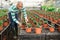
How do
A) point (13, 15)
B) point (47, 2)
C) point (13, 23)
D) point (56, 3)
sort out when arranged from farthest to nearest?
point (47, 2), point (56, 3), point (13, 23), point (13, 15)

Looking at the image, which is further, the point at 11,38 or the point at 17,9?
the point at 11,38

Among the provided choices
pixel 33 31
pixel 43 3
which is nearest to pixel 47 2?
pixel 43 3

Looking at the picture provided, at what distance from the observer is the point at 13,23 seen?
571 cm

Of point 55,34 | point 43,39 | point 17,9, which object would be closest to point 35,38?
point 43,39

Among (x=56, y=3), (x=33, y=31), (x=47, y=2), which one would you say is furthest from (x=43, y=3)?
(x=33, y=31)

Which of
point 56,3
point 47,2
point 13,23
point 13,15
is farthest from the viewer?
point 47,2

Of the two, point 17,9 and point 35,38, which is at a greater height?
point 17,9

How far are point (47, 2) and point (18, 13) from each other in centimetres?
945

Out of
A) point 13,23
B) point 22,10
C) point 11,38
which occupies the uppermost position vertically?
point 22,10

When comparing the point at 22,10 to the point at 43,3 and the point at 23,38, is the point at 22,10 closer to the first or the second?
the point at 23,38

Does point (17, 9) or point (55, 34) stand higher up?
point (17, 9)

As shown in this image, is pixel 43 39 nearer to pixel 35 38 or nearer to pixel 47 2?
pixel 35 38

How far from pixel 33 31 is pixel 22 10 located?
0.85 meters

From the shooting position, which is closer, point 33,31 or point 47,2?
point 33,31
